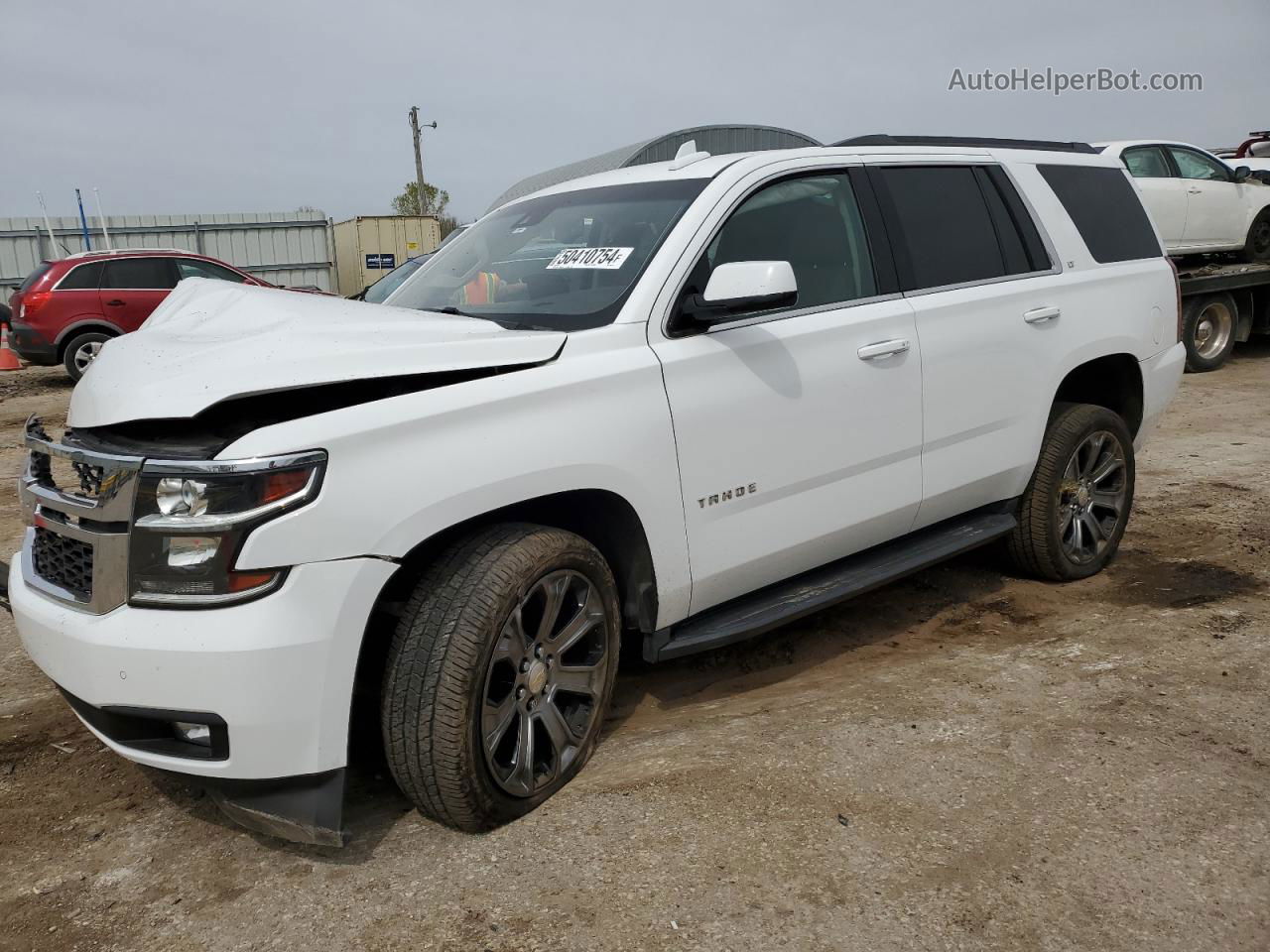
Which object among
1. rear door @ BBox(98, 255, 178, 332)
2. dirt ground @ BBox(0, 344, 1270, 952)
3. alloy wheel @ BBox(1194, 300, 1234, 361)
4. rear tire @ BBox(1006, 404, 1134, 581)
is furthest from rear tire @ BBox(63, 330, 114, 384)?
alloy wheel @ BBox(1194, 300, 1234, 361)

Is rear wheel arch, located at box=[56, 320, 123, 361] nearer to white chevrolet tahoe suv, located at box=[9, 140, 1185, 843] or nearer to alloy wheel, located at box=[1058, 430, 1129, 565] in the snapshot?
white chevrolet tahoe suv, located at box=[9, 140, 1185, 843]

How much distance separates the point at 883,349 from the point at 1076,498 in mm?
1637

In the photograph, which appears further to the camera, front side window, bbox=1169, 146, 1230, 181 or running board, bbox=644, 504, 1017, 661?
front side window, bbox=1169, 146, 1230, 181

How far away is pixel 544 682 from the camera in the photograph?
9.32ft

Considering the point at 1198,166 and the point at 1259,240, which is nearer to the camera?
the point at 1198,166

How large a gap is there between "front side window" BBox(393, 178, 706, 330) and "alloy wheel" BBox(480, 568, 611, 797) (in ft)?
2.76

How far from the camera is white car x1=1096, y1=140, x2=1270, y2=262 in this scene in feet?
38.2

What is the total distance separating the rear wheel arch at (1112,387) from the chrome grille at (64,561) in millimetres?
4007

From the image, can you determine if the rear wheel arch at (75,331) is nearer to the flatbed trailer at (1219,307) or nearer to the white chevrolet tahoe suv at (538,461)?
the white chevrolet tahoe suv at (538,461)

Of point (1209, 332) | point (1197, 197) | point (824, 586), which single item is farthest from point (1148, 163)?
point (824, 586)

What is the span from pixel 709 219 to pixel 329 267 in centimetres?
2361

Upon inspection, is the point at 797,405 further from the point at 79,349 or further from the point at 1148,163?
the point at 79,349

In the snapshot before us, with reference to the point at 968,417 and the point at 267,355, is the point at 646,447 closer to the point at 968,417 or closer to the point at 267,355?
the point at 267,355

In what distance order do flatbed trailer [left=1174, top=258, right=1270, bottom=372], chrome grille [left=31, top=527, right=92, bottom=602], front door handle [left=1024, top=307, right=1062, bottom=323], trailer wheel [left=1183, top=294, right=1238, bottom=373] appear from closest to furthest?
chrome grille [left=31, top=527, right=92, bottom=602] < front door handle [left=1024, top=307, right=1062, bottom=323] < flatbed trailer [left=1174, top=258, right=1270, bottom=372] < trailer wheel [left=1183, top=294, right=1238, bottom=373]
